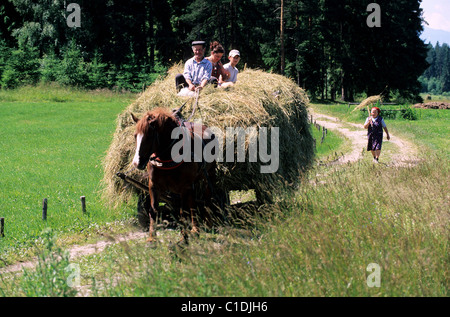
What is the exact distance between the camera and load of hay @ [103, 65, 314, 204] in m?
8.04

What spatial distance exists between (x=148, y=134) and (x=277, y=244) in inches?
89.5

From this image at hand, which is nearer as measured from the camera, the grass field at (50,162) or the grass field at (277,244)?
the grass field at (277,244)

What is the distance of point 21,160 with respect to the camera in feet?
53.5

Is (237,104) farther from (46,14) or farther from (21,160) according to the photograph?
(46,14)

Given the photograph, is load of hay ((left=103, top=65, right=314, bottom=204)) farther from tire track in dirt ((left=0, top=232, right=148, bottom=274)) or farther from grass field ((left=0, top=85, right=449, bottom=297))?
tire track in dirt ((left=0, top=232, right=148, bottom=274))

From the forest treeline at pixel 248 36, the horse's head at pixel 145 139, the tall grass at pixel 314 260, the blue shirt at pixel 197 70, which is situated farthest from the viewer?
the forest treeline at pixel 248 36

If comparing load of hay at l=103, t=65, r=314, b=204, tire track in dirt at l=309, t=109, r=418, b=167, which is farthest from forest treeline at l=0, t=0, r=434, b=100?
load of hay at l=103, t=65, r=314, b=204

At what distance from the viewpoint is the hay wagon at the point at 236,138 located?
796 centimetres

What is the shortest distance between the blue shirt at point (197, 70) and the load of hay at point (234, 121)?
359 mm

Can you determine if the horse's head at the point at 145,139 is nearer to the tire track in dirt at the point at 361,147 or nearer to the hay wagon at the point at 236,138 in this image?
the hay wagon at the point at 236,138

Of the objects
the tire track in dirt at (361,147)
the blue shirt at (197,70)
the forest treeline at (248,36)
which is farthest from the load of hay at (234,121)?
the forest treeline at (248,36)

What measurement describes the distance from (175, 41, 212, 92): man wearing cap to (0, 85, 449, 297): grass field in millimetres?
2788

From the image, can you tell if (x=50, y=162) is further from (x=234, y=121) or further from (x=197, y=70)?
(x=234, y=121)

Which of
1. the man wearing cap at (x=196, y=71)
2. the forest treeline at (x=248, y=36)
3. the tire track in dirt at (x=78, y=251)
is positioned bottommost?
the tire track in dirt at (x=78, y=251)
